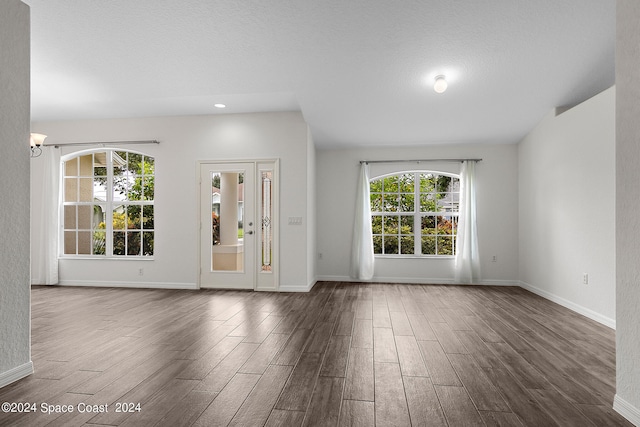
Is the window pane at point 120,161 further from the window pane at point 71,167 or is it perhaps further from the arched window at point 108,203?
the window pane at point 71,167

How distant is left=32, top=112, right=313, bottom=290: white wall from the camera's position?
217 inches

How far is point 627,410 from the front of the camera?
1.91m

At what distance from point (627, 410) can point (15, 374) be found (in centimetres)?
364

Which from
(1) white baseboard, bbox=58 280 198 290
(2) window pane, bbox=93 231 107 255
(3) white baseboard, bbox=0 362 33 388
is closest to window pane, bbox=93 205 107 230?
(2) window pane, bbox=93 231 107 255

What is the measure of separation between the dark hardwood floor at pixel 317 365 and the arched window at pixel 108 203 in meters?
1.64

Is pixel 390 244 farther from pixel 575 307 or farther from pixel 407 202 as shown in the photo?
pixel 575 307

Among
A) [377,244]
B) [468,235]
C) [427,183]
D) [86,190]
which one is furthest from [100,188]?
[468,235]

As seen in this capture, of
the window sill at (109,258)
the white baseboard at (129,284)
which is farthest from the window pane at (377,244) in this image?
the window sill at (109,258)

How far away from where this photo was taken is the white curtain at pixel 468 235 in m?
6.08

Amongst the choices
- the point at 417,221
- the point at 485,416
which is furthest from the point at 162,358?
the point at 417,221

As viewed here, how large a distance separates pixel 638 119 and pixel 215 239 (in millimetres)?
5161

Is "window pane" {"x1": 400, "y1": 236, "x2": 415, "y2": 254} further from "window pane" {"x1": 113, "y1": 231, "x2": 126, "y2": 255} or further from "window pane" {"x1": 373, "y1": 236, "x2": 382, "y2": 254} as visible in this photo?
"window pane" {"x1": 113, "y1": 231, "x2": 126, "y2": 255}

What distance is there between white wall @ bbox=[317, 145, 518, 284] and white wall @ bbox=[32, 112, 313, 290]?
1.13m

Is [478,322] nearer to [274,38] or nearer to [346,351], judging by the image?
[346,351]
